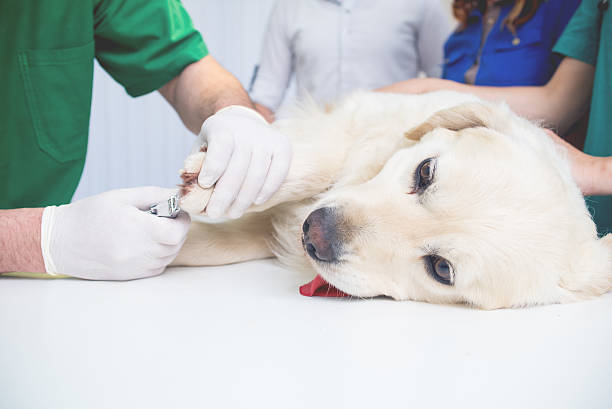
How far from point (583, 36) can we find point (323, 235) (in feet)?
5.27

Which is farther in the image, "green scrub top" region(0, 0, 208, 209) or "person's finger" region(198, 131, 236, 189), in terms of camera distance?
"green scrub top" region(0, 0, 208, 209)

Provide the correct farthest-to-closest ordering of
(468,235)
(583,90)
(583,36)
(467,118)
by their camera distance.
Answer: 1. (583,90)
2. (583,36)
3. (467,118)
4. (468,235)

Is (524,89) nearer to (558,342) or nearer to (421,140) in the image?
(421,140)

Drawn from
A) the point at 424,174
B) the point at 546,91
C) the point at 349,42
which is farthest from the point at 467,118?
the point at 349,42

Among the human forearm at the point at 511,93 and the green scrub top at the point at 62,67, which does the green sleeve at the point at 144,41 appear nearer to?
the green scrub top at the point at 62,67

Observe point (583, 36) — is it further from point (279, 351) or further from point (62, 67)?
point (62, 67)

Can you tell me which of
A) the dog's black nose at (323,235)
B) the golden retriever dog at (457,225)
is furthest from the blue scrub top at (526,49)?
the dog's black nose at (323,235)

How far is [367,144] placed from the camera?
4.66 feet

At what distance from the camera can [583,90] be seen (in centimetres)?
202

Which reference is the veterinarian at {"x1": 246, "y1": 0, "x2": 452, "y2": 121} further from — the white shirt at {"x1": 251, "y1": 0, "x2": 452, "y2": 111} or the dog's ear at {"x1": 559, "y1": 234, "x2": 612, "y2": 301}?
the dog's ear at {"x1": 559, "y1": 234, "x2": 612, "y2": 301}

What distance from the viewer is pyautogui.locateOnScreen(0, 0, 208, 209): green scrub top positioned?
63.9 inches

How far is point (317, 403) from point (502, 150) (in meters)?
0.83

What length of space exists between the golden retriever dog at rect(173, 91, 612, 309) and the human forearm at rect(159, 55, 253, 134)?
53 cm

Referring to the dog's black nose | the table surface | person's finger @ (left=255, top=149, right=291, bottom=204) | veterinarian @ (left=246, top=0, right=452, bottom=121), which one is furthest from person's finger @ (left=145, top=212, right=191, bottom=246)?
veterinarian @ (left=246, top=0, right=452, bottom=121)
